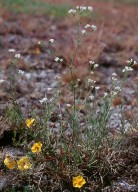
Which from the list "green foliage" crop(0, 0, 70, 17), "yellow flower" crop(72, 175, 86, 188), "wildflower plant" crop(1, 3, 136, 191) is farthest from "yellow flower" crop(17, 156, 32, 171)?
"green foliage" crop(0, 0, 70, 17)

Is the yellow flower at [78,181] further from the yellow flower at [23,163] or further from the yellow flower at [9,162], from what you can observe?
the yellow flower at [9,162]

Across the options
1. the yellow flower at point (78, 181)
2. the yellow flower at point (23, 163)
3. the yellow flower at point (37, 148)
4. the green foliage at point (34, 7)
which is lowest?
the yellow flower at point (78, 181)

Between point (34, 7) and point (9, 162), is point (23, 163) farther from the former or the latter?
point (34, 7)

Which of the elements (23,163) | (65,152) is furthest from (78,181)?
(23,163)

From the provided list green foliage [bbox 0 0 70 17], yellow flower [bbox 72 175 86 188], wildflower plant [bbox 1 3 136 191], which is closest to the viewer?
yellow flower [bbox 72 175 86 188]

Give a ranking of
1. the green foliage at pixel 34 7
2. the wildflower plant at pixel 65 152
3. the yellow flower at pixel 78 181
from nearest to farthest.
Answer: the yellow flower at pixel 78 181
the wildflower plant at pixel 65 152
the green foliage at pixel 34 7

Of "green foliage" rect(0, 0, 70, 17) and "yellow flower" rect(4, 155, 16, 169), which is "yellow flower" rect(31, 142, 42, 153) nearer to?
"yellow flower" rect(4, 155, 16, 169)

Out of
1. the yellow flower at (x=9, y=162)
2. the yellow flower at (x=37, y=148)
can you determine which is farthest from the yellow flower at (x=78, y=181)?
the yellow flower at (x=9, y=162)

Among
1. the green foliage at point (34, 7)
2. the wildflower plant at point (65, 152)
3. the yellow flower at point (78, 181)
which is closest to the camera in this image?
the yellow flower at point (78, 181)

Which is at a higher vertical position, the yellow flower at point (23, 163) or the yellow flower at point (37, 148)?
the yellow flower at point (37, 148)
